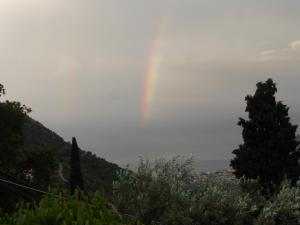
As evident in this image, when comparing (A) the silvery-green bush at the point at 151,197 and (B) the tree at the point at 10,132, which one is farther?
(B) the tree at the point at 10,132

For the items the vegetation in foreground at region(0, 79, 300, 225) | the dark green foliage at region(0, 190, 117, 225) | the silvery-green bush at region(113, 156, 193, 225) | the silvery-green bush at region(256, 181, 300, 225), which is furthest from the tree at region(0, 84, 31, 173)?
the dark green foliage at region(0, 190, 117, 225)

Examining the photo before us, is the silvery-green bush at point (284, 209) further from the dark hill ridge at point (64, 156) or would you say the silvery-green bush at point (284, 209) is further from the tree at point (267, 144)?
the dark hill ridge at point (64, 156)

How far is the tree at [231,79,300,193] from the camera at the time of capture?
39.2 m

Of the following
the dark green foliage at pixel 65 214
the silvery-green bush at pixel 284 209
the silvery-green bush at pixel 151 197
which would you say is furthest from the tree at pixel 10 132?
the dark green foliage at pixel 65 214

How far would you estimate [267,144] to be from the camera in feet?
130

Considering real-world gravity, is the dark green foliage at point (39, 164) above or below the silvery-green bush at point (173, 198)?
above

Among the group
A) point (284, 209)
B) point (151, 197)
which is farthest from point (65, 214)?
point (284, 209)

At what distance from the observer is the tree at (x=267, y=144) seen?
128 ft

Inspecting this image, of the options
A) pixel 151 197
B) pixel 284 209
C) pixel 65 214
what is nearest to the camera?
pixel 65 214

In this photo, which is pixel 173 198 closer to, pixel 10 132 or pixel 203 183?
pixel 203 183

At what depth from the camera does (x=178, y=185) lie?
3080 centimetres

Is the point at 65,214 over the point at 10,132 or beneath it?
beneath

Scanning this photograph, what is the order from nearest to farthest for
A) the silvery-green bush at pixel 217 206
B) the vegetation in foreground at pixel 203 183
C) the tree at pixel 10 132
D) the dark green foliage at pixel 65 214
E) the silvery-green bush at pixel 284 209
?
the dark green foliage at pixel 65 214 < the vegetation in foreground at pixel 203 183 < the silvery-green bush at pixel 217 206 < the silvery-green bush at pixel 284 209 < the tree at pixel 10 132

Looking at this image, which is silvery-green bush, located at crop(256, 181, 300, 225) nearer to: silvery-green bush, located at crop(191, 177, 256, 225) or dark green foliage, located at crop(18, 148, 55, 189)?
silvery-green bush, located at crop(191, 177, 256, 225)
